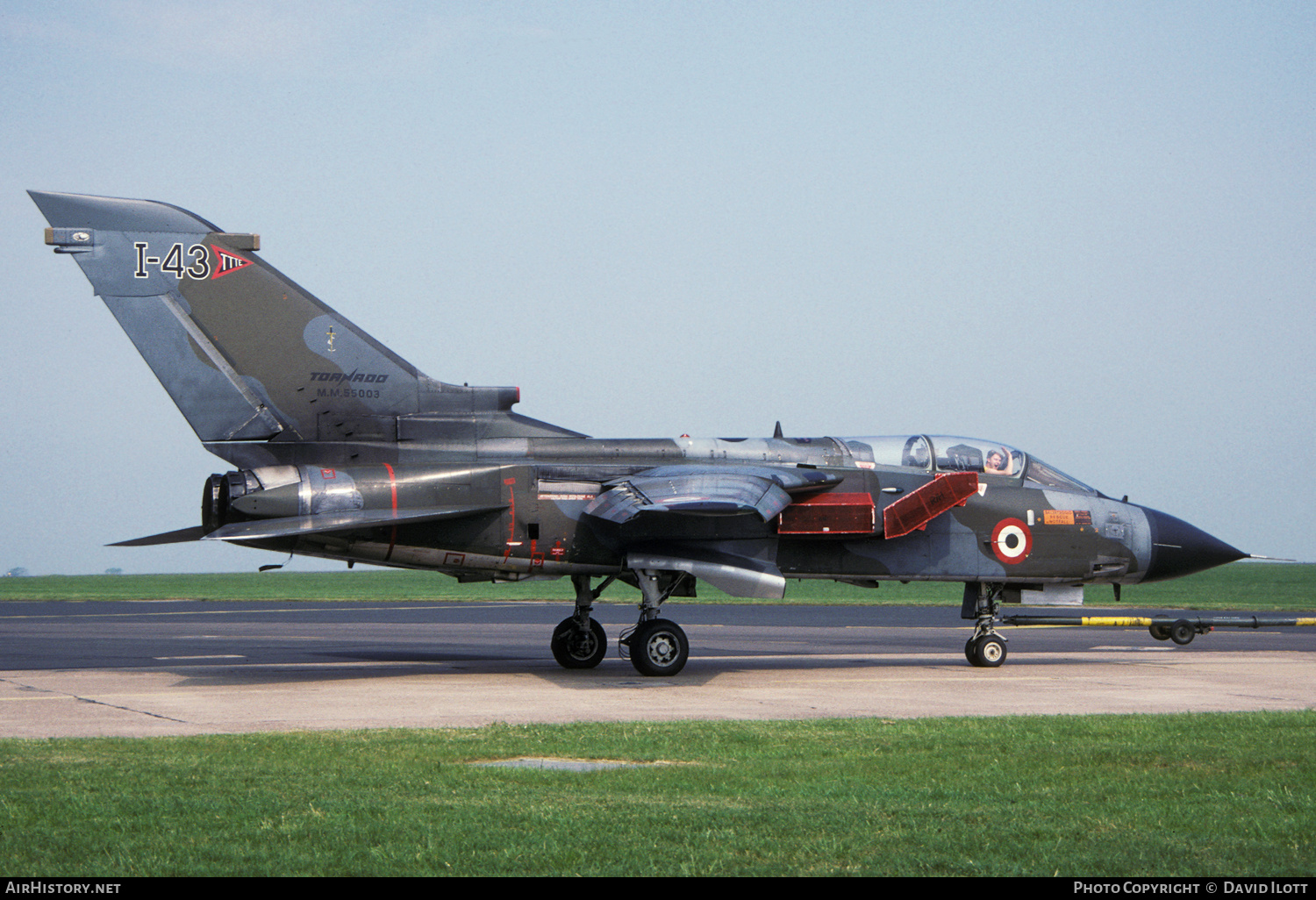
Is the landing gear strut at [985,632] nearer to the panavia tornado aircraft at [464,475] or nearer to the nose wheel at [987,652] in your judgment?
the nose wheel at [987,652]

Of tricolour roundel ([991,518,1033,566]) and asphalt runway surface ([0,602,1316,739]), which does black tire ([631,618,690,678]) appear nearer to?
asphalt runway surface ([0,602,1316,739])

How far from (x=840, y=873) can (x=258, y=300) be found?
13.1 meters

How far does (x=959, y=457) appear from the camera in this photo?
1878cm

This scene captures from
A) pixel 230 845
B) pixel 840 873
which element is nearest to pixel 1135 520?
pixel 840 873

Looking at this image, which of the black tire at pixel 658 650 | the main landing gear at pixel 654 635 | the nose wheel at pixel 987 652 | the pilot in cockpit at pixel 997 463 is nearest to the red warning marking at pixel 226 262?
the main landing gear at pixel 654 635

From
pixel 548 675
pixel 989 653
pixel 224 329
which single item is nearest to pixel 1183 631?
pixel 989 653

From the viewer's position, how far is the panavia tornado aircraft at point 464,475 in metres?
16.1

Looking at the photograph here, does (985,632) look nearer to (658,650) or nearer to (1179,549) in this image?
(1179,549)

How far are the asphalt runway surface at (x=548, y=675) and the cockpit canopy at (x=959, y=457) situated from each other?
3006 millimetres

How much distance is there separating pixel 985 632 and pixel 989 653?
0.31 meters

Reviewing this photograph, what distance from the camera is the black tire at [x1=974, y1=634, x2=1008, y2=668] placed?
62.7ft

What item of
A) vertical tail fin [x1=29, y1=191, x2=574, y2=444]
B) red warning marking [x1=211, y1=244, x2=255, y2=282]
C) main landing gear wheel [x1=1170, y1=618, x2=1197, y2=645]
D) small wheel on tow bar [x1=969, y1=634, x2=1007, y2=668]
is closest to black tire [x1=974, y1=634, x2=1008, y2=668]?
small wheel on tow bar [x1=969, y1=634, x2=1007, y2=668]

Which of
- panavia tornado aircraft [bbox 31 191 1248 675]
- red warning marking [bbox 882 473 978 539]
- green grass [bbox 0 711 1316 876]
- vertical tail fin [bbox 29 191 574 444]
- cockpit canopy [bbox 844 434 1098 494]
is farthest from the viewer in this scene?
cockpit canopy [bbox 844 434 1098 494]

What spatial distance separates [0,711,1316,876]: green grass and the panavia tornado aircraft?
212 inches
